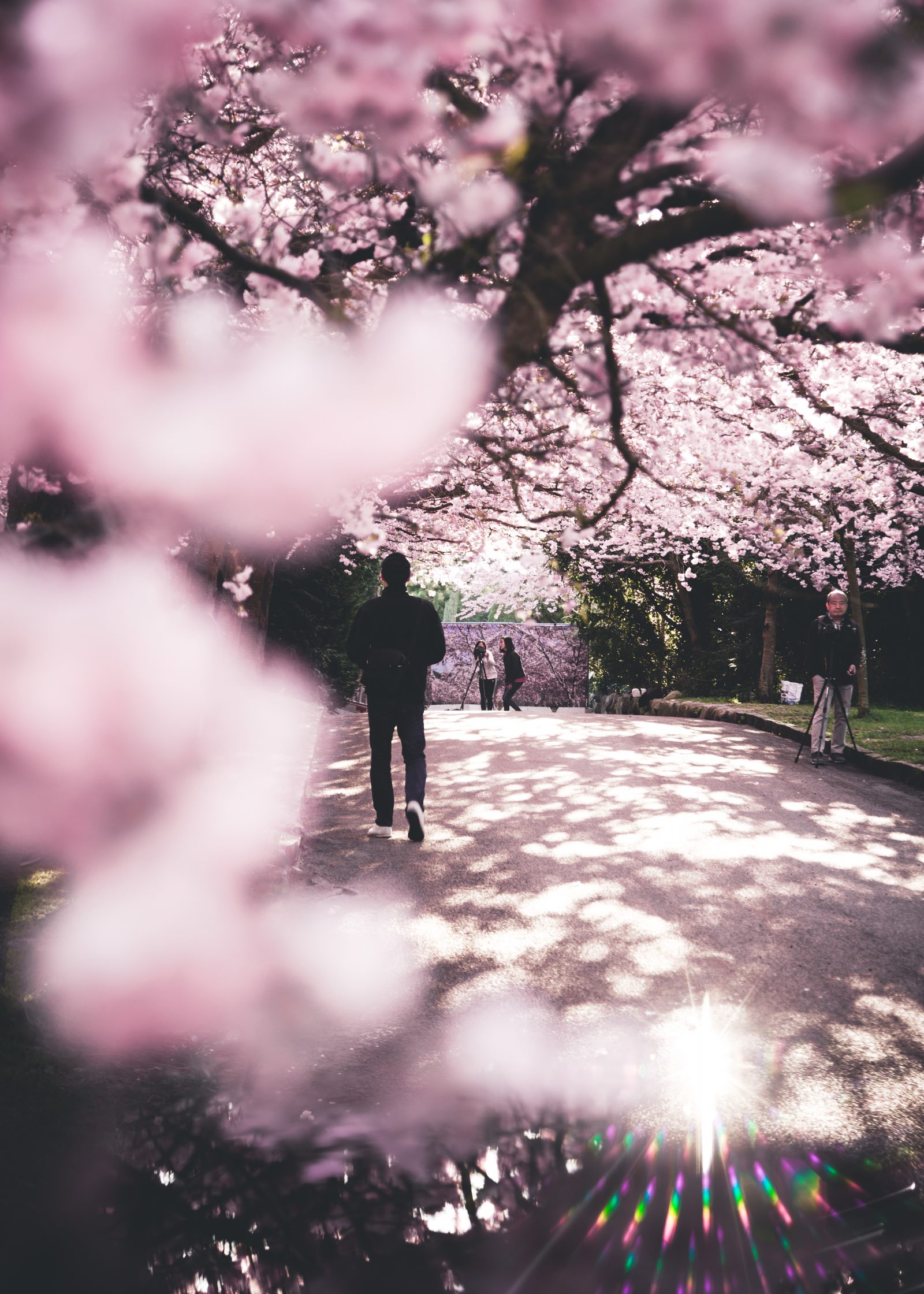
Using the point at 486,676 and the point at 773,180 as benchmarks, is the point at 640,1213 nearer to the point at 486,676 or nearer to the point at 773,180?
the point at 773,180

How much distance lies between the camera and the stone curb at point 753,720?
35.5 feet

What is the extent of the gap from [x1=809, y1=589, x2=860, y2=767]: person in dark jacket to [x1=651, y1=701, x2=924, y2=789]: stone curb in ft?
1.20

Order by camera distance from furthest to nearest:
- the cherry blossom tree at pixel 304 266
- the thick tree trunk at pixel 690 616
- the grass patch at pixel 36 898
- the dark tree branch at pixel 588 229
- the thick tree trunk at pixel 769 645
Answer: the thick tree trunk at pixel 690 616, the thick tree trunk at pixel 769 645, the grass patch at pixel 36 898, the dark tree branch at pixel 588 229, the cherry blossom tree at pixel 304 266

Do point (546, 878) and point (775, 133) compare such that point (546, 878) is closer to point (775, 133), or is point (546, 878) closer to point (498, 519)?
point (775, 133)

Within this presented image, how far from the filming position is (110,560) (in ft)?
12.0

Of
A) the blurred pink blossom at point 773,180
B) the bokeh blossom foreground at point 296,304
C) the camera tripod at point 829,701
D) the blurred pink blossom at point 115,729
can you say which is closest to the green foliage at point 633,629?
the camera tripod at point 829,701

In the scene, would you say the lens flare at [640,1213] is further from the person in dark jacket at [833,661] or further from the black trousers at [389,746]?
the person in dark jacket at [833,661]

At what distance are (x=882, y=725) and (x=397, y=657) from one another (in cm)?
1248

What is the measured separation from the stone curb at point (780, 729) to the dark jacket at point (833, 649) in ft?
3.63

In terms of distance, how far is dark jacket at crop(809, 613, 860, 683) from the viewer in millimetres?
11391

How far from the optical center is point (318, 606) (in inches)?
780

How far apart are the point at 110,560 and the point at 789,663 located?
81.8ft

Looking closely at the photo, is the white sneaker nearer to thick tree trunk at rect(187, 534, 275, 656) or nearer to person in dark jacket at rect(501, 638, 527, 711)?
thick tree trunk at rect(187, 534, 275, 656)

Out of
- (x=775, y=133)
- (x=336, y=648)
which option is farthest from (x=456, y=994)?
(x=336, y=648)
